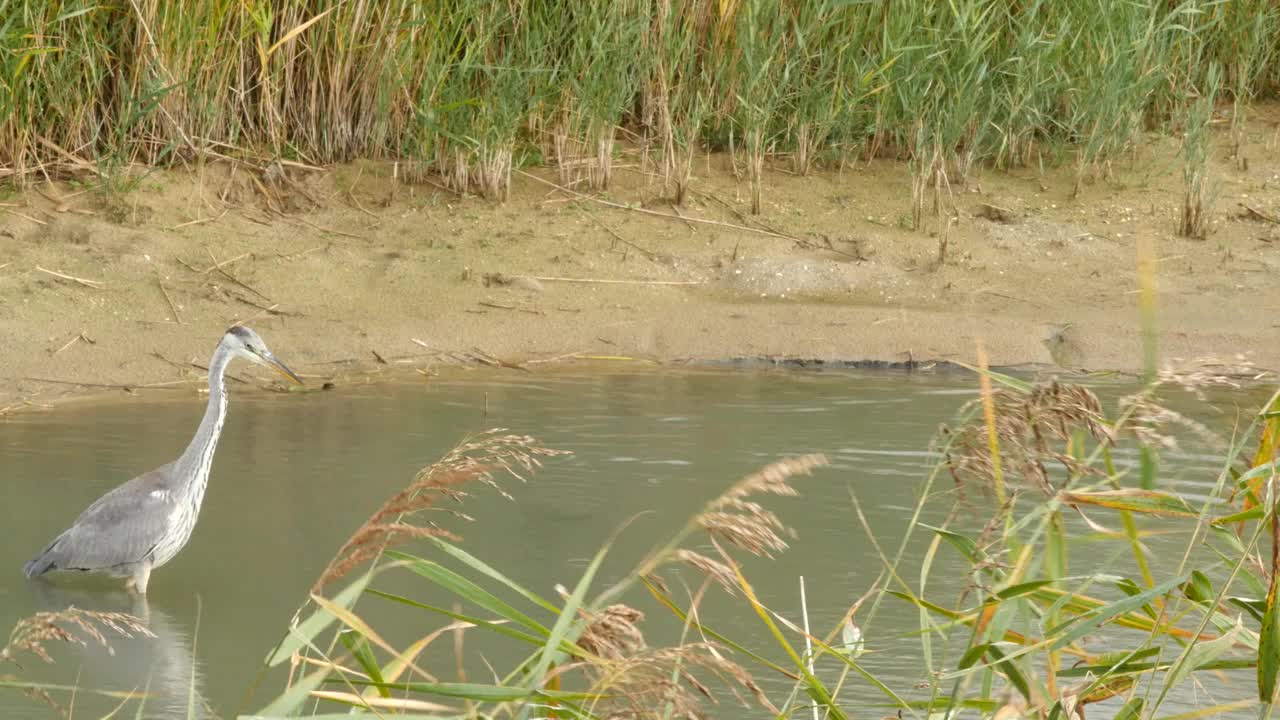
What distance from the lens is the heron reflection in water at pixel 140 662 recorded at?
11.9ft

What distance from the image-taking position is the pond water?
13.1 feet

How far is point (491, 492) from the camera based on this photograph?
5457 mm

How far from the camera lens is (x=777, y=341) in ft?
23.8

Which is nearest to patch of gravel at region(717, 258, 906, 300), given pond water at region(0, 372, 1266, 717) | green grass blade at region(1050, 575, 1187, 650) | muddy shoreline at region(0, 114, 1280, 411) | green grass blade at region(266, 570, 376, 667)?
muddy shoreline at region(0, 114, 1280, 411)

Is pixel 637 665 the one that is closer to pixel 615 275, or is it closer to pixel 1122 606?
pixel 1122 606

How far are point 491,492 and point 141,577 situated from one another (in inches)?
48.9

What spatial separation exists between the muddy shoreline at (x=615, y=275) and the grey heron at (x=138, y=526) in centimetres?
192

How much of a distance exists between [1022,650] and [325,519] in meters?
3.44

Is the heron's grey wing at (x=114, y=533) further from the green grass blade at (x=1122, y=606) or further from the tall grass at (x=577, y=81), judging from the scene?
the tall grass at (x=577, y=81)

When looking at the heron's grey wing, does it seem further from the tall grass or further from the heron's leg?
the tall grass

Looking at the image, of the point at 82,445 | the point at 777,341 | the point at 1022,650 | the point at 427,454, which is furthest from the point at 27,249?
the point at 1022,650

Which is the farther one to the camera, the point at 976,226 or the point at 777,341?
the point at 976,226

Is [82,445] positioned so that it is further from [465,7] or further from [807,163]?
[807,163]

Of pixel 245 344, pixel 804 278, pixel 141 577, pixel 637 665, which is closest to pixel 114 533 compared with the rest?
pixel 141 577
